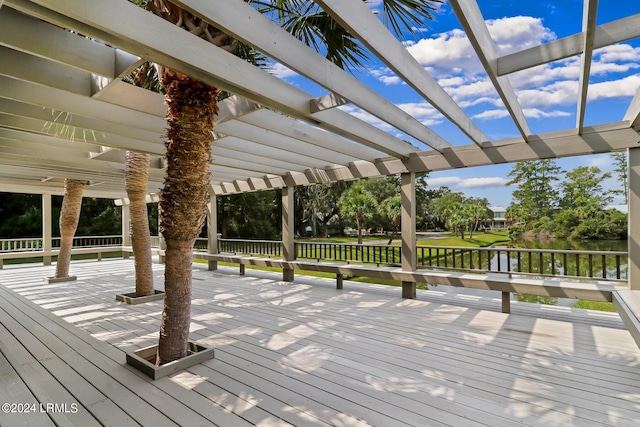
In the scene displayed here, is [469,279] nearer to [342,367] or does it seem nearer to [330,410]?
[342,367]

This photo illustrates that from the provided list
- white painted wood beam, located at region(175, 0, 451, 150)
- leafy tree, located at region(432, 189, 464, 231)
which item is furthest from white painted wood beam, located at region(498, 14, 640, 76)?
leafy tree, located at region(432, 189, 464, 231)

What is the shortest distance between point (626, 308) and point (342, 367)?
2.73 m

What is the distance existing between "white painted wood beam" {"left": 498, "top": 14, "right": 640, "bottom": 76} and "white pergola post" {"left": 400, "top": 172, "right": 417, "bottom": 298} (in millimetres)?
3061

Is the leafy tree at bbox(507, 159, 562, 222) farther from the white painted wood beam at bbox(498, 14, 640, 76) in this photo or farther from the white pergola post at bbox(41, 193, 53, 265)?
the white pergola post at bbox(41, 193, 53, 265)

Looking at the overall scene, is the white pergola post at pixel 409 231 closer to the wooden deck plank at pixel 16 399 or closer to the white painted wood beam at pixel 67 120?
the white painted wood beam at pixel 67 120

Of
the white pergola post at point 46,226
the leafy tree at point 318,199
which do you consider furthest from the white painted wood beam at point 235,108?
the leafy tree at point 318,199

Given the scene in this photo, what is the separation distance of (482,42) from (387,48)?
0.61 metres

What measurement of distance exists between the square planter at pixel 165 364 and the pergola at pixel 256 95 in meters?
2.38

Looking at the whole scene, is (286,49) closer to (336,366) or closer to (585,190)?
(336,366)

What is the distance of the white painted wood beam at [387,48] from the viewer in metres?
1.80

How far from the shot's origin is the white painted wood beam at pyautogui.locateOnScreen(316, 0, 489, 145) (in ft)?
5.89

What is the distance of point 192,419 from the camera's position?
2.12 meters

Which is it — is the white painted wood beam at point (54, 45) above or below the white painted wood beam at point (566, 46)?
above

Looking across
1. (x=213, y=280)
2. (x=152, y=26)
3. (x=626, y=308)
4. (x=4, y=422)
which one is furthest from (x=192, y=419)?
(x=213, y=280)
